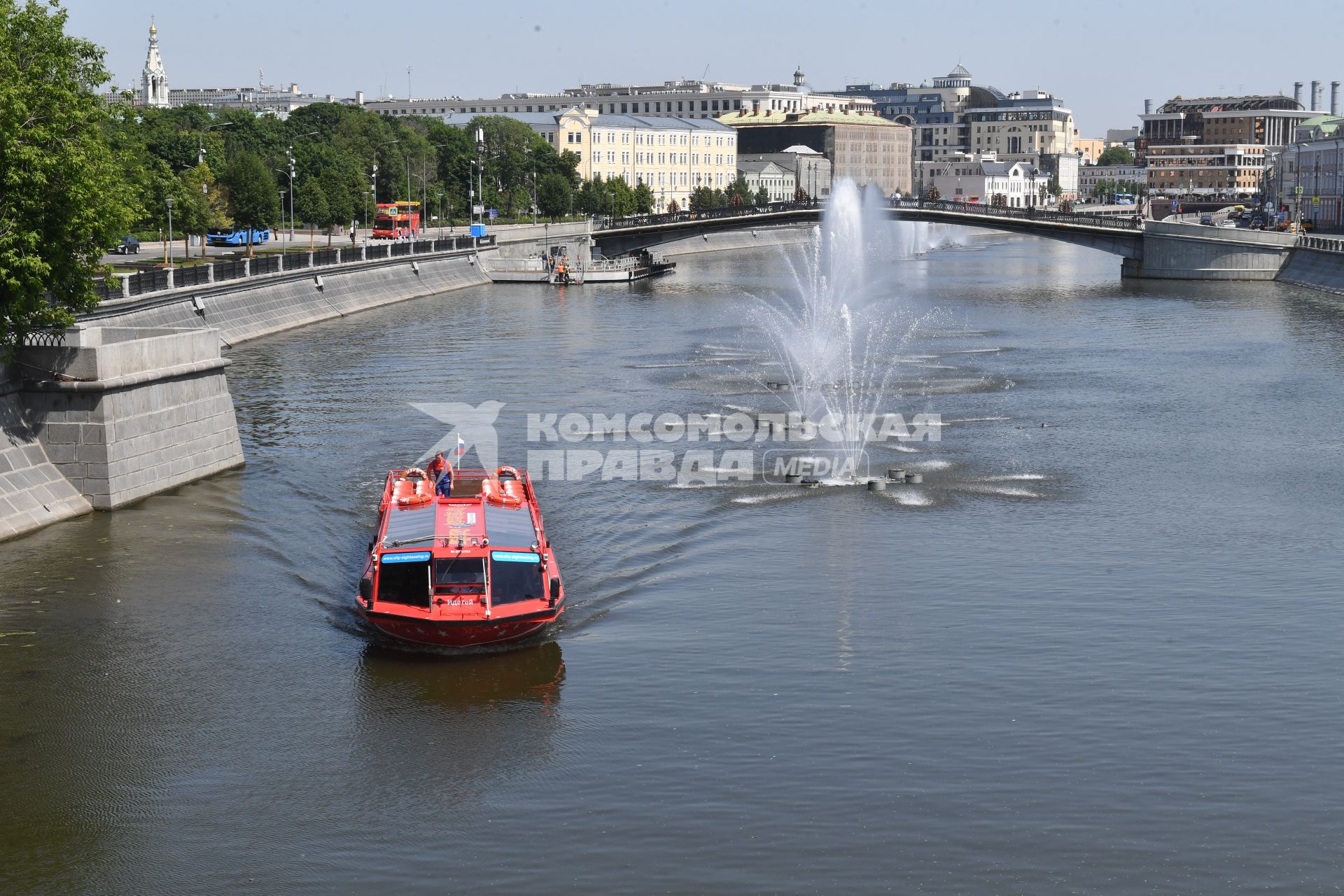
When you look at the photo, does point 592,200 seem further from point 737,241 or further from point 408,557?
point 408,557

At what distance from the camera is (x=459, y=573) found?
25.4m

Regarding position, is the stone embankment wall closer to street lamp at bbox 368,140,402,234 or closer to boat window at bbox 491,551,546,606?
street lamp at bbox 368,140,402,234

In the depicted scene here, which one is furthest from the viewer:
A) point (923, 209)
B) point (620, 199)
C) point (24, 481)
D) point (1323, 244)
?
point (620, 199)

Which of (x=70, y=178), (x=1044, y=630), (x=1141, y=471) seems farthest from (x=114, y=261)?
(x=1044, y=630)

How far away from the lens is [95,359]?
3284cm

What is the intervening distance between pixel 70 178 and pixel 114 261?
177ft

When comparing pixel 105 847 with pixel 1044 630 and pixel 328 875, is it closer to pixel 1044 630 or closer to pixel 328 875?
pixel 328 875

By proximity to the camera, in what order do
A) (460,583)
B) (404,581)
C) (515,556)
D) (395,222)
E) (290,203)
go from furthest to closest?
(395,222) → (290,203) → (515,556) → (404,581) → (460,583)

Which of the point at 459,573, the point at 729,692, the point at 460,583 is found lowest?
the point at 729,692

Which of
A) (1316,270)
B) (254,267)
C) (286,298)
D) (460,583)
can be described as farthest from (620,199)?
(460,583)

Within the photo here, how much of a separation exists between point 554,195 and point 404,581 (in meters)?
128

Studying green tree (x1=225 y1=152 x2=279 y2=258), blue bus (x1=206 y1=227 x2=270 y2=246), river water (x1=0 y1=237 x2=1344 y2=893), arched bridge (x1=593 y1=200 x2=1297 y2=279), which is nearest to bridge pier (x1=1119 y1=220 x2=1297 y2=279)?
arched bridge (x1=593 y1=200 x2=1297 y2=279)

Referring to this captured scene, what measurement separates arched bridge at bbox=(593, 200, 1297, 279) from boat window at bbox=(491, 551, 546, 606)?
278 feet

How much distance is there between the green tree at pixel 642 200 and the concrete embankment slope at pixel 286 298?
209ft
